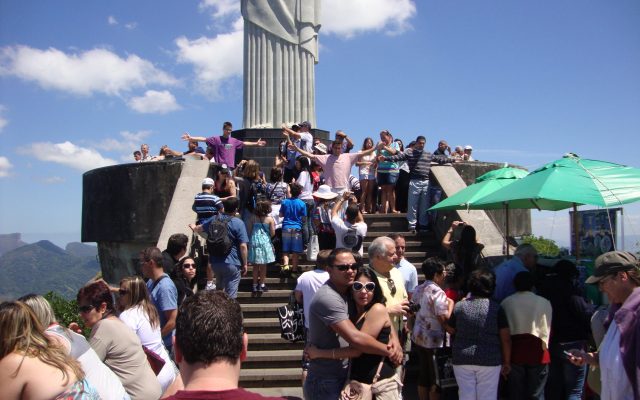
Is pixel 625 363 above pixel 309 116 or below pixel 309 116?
below

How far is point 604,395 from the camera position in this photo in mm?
3768

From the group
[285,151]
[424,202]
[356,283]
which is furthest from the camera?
[285,151]

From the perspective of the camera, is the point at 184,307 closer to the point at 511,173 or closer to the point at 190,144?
the point at 511,173

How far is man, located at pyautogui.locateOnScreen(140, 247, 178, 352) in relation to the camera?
→ 17.6ft

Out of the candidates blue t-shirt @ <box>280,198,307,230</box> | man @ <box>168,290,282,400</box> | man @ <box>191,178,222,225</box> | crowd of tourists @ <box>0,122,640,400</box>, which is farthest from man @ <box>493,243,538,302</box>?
man @ <box>168,290,282,400</box>

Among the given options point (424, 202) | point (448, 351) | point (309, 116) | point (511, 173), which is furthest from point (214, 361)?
point (309, 116)

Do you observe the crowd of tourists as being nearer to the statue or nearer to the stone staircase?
the stone staircase

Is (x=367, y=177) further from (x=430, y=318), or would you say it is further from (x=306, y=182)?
(x=430, y=318)

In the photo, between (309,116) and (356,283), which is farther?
(309,116)

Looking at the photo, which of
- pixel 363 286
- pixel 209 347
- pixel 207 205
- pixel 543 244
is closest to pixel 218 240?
pixel 207 205

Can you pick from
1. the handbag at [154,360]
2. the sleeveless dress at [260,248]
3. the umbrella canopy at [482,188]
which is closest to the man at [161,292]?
the handbag at [154,360]

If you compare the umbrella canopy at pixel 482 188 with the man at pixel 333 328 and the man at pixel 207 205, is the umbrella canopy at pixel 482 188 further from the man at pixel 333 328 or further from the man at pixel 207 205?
the man at pixel 333 328

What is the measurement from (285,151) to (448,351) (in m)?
7.07

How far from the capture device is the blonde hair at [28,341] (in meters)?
2.90
